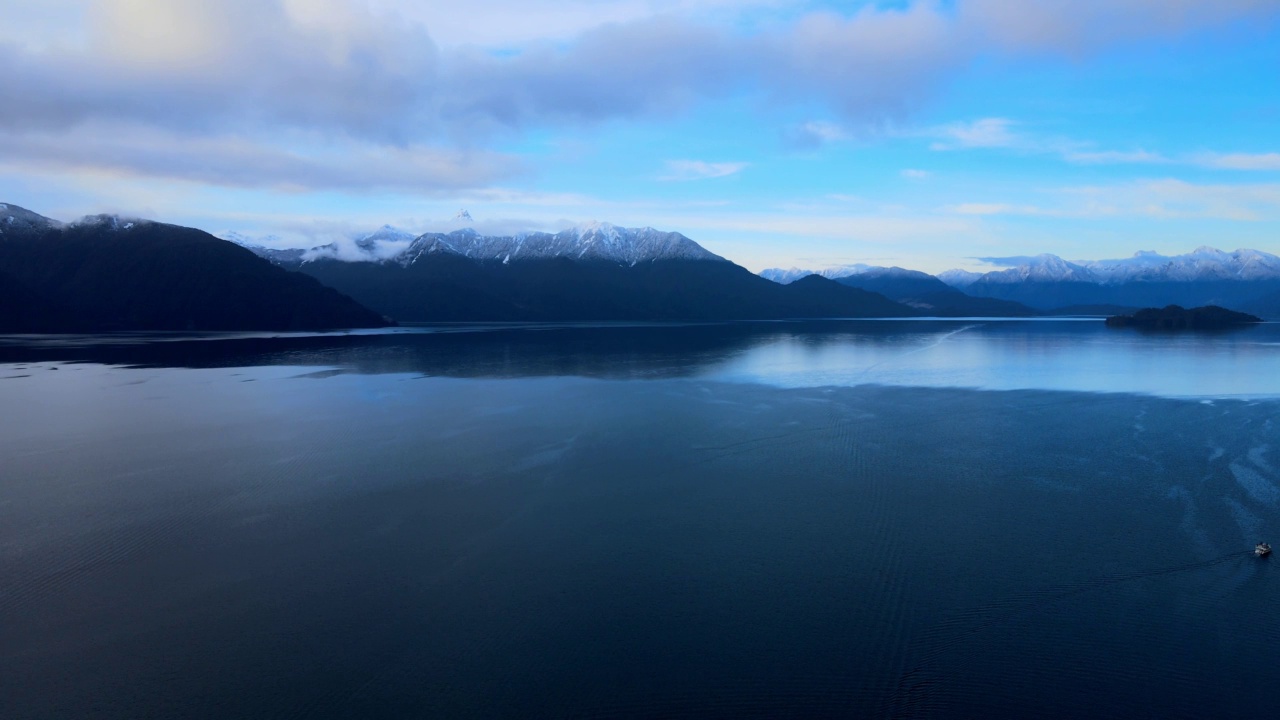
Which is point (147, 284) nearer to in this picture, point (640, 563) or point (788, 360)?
point (788, 360)

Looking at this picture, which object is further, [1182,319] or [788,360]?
[1182,319]

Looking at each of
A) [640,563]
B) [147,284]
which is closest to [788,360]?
[640,563]

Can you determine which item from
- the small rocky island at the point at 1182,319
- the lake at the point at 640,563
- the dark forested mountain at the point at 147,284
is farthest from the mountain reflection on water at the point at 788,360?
the dark forested mountain at the point at 147,284

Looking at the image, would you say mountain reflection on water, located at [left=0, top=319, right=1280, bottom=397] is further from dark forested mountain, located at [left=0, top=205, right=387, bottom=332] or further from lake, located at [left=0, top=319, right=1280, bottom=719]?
dark forested mountain, located at [left=0, top=205, right=387, bottom=332]

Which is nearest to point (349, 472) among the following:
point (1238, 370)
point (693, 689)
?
point (693, 689)

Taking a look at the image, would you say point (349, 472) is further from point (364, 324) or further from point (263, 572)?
point (364, 324)

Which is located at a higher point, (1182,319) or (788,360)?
(1182,319)
